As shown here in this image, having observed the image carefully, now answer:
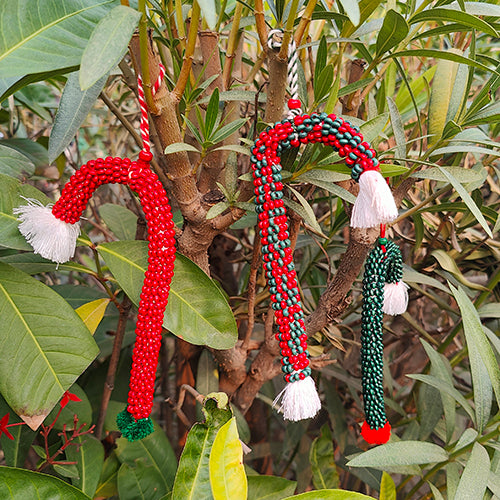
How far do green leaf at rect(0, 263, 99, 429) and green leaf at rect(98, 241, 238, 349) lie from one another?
Result: 84 mm

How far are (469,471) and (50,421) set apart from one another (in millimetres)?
626

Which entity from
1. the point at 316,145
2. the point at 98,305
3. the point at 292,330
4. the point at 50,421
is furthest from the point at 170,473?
the point at 316,145

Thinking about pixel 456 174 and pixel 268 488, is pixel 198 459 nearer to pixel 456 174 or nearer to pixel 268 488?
pixel 268 488

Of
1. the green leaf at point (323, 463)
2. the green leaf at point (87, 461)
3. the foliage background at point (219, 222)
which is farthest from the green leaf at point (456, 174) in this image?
the green leaf at point (87, 461)

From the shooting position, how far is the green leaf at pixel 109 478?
815 mm

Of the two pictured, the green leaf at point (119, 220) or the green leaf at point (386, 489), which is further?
the green leaf at point (119, 220)

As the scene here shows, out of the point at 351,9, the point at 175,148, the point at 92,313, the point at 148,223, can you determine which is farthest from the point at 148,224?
the point at 351,9

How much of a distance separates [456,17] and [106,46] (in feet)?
1.19

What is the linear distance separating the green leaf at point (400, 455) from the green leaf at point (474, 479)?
0.19ft

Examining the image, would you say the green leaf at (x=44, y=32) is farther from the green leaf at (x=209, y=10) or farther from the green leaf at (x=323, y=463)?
the green leaf at (x=323, y=463)

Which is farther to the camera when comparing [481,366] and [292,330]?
[481,366]

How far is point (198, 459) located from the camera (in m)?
0.59

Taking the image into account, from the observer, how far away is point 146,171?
567 mm

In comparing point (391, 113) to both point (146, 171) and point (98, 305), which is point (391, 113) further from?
point (98, 305)
